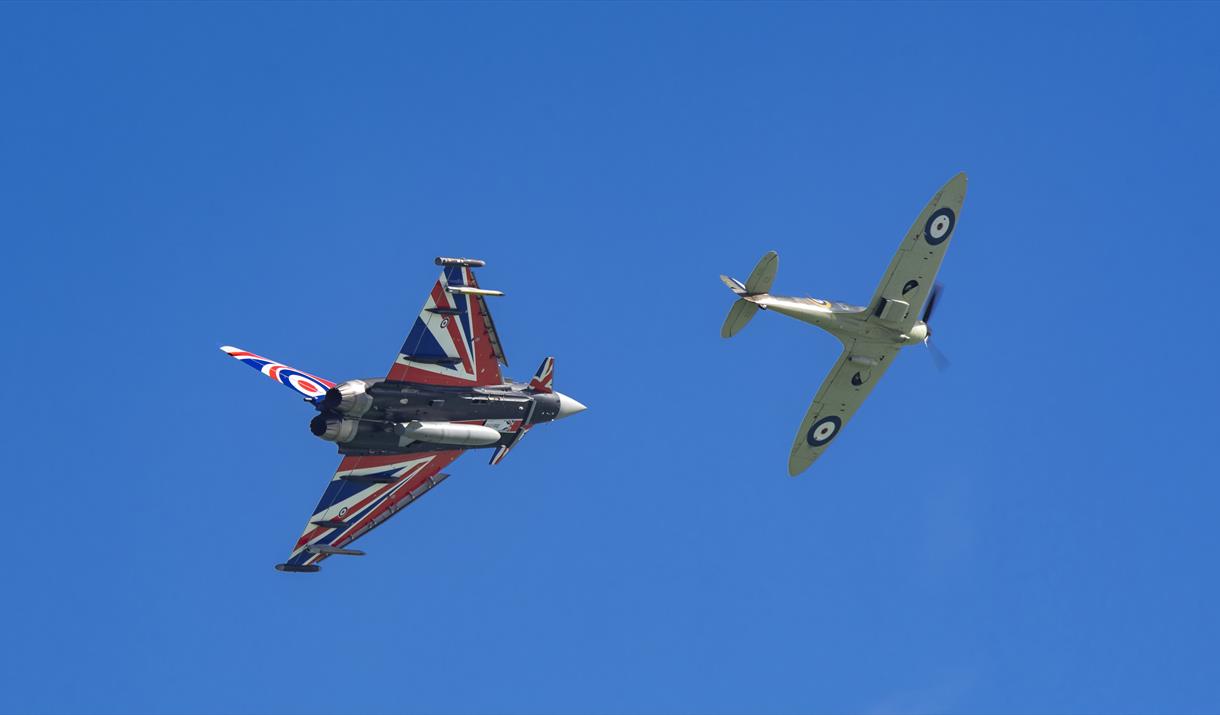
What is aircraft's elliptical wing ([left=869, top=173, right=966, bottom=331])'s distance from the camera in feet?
198

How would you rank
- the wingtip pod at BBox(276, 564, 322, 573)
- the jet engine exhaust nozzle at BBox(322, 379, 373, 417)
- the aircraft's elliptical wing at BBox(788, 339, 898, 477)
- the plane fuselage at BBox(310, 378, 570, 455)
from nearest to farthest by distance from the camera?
the jet engine exhaust nozzle at BBox(322, 379, 373, 417) < the plane fuselage at BBox(310, 378, 570, 455) < the wingtip pod at BBox(276, 564, 322, 573) < the aircraft's elliptical wing at BBox(788, 339, 898, 477)

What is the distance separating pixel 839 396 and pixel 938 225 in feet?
32.0

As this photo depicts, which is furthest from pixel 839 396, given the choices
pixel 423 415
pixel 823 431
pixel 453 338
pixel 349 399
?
pixel 349 399

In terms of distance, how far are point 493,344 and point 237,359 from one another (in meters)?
10.7

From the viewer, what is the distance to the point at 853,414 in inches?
2667

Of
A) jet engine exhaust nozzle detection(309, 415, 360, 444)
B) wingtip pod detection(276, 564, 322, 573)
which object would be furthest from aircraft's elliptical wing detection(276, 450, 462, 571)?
jet engine exhaust nozzle detection(309, 415, 360, 444)

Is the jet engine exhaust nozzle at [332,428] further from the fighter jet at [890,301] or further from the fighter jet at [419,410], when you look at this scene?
the fighter jet at [890,301]

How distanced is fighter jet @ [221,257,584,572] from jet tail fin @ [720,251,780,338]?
6967 mm

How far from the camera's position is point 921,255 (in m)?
60.6

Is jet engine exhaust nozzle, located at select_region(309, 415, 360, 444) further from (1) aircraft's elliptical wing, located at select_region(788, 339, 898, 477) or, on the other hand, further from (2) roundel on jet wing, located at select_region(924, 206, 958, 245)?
(2) roundel on jet wing, located at select_region(924, 206, 958, 245)

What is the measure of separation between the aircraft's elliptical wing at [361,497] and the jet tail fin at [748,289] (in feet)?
38.1

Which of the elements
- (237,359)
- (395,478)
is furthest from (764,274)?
(237,359)

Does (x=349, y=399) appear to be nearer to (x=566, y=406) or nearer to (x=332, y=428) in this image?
(x=332, y=428)

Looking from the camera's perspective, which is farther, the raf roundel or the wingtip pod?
the raf roundel
